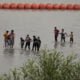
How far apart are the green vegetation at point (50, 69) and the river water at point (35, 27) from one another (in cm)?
346

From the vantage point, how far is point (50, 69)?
4.22 m

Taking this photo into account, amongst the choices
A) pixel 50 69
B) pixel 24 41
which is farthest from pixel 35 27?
pixel 50 69

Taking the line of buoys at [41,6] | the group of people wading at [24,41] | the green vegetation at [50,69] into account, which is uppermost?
the line of buoys at [41,6]

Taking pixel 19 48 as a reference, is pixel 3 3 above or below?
above

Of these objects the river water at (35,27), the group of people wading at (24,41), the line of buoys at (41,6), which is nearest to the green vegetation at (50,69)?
the river water at (35,27)

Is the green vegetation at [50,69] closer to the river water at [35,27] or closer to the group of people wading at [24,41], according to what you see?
the river water at [35,27]

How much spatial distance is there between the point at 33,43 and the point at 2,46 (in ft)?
4.12

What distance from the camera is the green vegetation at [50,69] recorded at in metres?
4.19

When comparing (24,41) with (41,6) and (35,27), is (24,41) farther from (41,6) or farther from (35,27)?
(41,6)

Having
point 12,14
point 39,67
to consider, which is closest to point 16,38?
point 12,14

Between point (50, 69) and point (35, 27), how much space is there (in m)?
11.9

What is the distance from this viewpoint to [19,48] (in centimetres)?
1140

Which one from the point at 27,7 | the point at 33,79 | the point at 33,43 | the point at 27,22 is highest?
the point at 27,7

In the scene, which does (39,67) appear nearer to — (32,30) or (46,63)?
(46,63)
